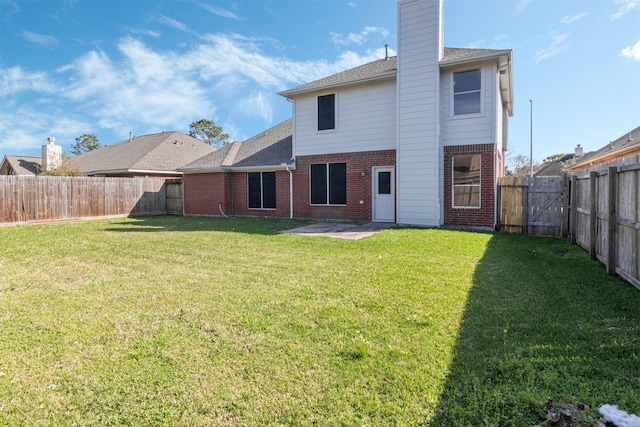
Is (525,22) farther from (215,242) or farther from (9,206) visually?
(9,206)

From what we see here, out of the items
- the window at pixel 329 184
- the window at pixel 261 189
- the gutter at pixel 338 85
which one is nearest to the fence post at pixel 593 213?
the gutter at pixel 338 85

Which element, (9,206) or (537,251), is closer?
(537,251)

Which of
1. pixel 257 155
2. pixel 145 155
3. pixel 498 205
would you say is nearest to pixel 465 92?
pixel 498 205

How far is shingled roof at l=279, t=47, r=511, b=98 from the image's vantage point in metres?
10.4

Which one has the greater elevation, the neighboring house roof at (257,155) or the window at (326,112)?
the window at (326,112)

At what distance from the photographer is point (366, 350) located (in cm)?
287

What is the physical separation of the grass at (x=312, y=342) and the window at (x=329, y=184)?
7483 mm

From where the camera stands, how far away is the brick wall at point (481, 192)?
35.0 feet

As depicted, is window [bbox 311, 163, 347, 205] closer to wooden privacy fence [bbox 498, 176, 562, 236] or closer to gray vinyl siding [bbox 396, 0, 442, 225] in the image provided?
gray vinyl siding [bbox 396, 0, 442, 225]

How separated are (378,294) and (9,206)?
15178 millimetres

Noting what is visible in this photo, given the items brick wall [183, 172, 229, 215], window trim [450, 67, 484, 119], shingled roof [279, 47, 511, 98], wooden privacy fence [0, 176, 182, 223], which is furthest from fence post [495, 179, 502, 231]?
wooden privacy fence [0, 176, 182, 223]

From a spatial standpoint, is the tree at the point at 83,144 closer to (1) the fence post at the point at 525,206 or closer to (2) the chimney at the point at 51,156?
(2) the chimney at the point at 51,156

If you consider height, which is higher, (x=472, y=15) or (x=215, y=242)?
(x=472, y=15)

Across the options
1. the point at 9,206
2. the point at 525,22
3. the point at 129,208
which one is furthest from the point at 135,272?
the point at 525,22
